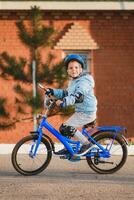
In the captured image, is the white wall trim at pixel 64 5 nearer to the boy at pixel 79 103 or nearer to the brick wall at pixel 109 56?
the brick wall at pixel 109 56

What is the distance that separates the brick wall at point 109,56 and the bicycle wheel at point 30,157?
19.9ft

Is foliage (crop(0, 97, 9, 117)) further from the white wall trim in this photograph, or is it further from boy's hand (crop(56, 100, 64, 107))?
boy's hand (crop(56, 100, 64, 107))

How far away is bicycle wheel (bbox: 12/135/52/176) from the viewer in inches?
315

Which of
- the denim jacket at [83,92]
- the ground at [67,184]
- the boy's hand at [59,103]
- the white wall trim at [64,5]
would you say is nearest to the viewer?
the ground at [67,184]

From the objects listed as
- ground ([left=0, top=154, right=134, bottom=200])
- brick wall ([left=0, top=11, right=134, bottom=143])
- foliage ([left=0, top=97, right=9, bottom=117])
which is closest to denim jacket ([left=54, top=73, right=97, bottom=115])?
ground ([left=0, top=154, right=134, bottom=200])

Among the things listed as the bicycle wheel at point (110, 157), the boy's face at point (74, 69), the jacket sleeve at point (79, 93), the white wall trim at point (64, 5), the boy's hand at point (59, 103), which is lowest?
the bicycle wheel at point (110, 157)

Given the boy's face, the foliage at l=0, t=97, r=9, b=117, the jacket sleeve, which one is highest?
the foliage at l=0, t=97, r=9, b=117

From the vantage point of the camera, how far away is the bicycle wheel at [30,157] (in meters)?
8.01

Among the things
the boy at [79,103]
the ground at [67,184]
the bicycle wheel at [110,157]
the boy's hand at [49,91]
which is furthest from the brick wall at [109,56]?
the boy's hand at [49,91]

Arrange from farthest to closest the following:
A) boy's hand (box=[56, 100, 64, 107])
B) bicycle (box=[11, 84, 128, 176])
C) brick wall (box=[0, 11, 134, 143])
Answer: brick wall (box=[0, 11, 134, 143]) → bicycle (box=[11, 84, 128, 176]) → boy's hand (box=[56, 100, 64, 107])

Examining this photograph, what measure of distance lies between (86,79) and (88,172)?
1324mm

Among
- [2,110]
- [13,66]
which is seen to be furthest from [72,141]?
[2,110]

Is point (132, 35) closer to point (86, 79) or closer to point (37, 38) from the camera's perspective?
point (37, 38)

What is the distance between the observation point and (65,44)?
14070 mm
